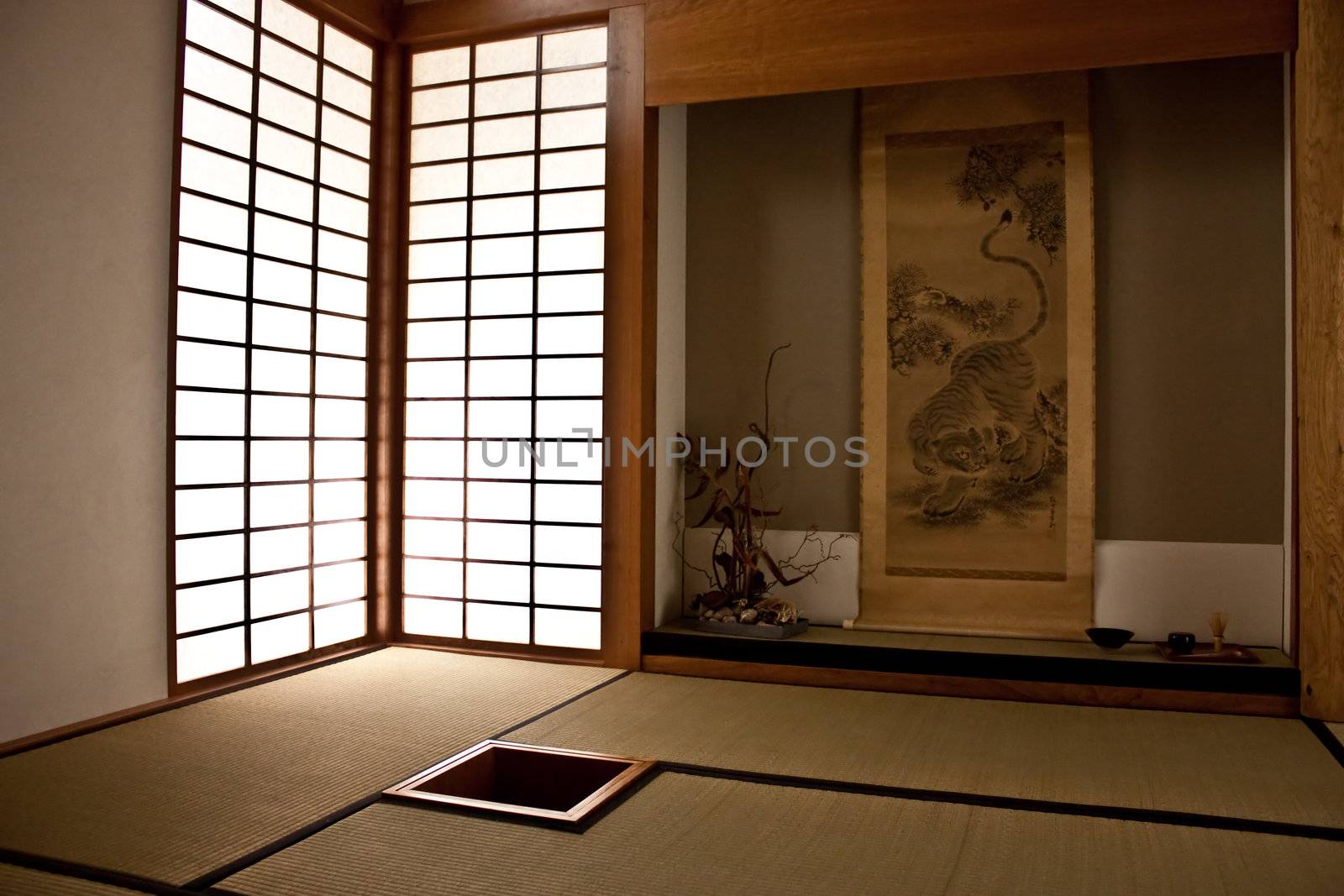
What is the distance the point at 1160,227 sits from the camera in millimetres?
4352

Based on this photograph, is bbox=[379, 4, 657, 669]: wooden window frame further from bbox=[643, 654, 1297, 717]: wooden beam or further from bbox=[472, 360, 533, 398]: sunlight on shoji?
bbox=[472, 360, 533, 398]: sunlight on shoji

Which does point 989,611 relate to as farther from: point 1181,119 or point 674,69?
point 674,69

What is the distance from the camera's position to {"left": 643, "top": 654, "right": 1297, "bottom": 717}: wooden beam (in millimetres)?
3680

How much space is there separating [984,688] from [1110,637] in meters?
0.55

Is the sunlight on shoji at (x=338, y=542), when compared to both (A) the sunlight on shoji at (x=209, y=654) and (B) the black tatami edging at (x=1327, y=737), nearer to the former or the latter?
(A) the sunlight on shoji at (x=209, y=654)

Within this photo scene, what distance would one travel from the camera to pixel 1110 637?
402 cm

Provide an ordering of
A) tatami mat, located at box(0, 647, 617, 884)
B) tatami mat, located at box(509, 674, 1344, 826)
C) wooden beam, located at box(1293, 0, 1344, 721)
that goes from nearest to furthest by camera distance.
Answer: tatami mat, located at box(0, 647, 617, 884) → tatami mat, located at box(509, 674, 1344, 826) → wooden beam, located at box(1293, 0, 1344, 721)

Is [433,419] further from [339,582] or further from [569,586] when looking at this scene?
[569,586]

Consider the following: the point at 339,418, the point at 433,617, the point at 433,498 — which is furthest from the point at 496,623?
the point at 339,418

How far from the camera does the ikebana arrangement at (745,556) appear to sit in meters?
4.44

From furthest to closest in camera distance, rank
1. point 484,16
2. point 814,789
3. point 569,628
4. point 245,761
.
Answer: point 484,16
point 569,628
point 245,761
point 814,789

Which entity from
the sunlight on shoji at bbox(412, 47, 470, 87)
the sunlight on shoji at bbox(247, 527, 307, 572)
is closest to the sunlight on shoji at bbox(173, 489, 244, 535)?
the sunlight on shoji at bbox(247, 527, 307, 572)

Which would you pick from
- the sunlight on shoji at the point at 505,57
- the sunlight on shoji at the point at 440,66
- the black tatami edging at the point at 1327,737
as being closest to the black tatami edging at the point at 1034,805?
the black tatami edging at the point at 1327,737

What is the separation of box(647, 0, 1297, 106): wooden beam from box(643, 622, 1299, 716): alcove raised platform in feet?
7.20
